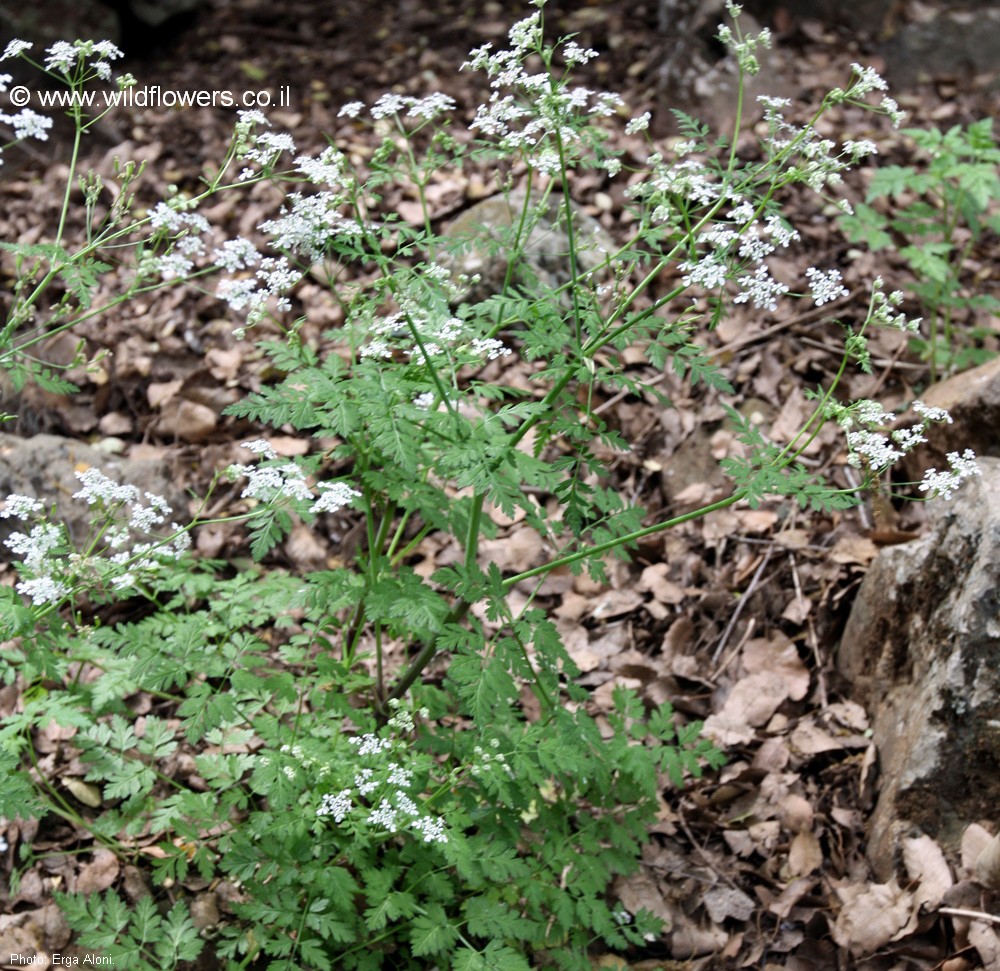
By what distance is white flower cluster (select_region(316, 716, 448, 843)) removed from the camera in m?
2.17

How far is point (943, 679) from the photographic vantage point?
271 cm

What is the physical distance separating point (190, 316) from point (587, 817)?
10.5 ft

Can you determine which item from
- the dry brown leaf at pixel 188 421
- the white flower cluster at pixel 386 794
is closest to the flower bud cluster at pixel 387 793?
the white flower cluster at pixel 386 794

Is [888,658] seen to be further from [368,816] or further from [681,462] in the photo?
[368,816]

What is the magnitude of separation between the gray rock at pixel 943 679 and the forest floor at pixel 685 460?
17 centimetres

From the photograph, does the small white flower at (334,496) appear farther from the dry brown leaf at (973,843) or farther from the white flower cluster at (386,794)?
the dry brown leaf at (973,843)

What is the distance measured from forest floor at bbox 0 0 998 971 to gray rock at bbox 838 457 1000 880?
169 mm

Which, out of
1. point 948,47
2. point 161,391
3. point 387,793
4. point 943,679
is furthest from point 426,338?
point 948,47

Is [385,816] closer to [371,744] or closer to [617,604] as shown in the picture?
[371,744]

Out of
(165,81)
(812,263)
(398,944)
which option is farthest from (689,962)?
(165,81)

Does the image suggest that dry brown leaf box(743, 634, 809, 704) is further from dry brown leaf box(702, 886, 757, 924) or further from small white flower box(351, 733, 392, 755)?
small white flower box(351, 733, 392, 755)

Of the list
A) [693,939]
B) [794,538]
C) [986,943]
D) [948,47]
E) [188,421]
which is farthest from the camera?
[948,47]

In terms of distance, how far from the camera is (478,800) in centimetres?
247

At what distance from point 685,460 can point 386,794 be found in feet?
7.31
